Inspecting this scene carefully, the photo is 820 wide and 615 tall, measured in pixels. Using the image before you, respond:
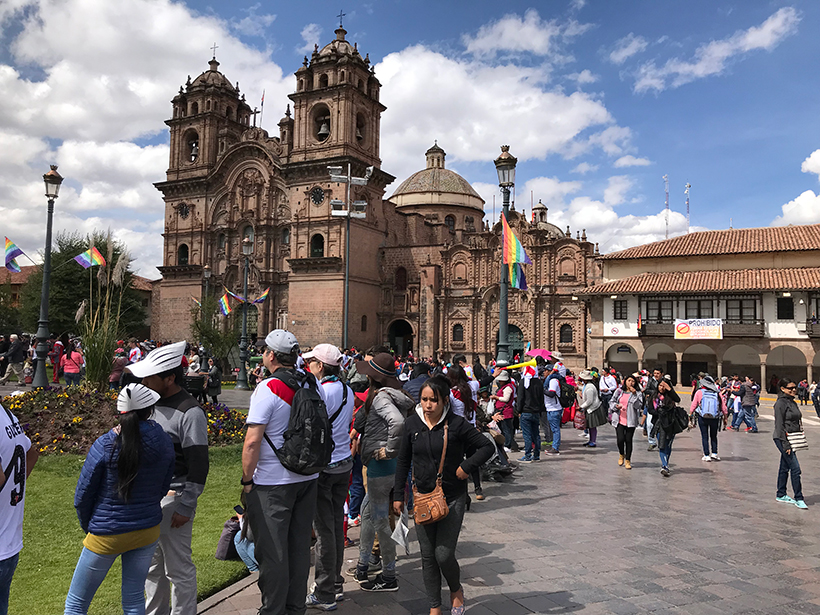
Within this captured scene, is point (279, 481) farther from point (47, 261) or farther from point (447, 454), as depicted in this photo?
point (47, 261)

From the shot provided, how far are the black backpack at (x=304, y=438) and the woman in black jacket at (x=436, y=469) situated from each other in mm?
801

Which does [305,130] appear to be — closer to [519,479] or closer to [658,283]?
[658,283]

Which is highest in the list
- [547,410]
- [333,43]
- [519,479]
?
[333,43]

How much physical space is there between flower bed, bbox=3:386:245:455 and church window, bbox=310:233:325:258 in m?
29.8

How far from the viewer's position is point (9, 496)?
293 cm

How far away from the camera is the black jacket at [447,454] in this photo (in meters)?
4.39

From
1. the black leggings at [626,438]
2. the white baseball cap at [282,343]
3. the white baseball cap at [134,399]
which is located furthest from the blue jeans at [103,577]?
the black leggings at [626,438]

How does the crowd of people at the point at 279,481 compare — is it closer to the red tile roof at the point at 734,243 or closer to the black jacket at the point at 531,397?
the black jacket at the point at 531,397

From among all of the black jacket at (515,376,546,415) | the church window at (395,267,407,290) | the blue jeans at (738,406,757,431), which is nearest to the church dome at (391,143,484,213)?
the church window at (395,267,407,290)

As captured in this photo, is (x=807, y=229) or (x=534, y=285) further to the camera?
(x=534, y=285)

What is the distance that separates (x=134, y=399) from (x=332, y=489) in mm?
2122

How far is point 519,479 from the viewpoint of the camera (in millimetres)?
9773

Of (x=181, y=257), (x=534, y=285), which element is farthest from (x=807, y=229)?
(x=181, y=257)

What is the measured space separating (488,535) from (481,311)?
34.2 meters
